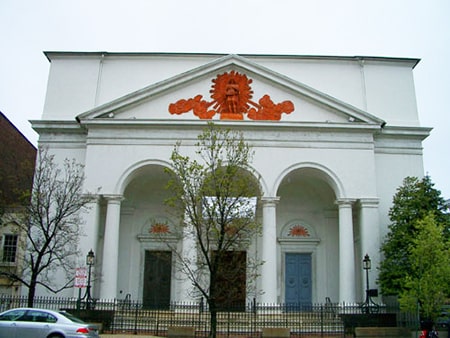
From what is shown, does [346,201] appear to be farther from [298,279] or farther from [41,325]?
[41,325]

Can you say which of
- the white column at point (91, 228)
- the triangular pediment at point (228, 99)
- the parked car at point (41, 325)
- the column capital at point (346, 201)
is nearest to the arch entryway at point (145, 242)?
the white column at point (91, 228)

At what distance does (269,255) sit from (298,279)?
171 inches

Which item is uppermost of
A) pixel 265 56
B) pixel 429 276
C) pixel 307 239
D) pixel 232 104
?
pixel 265 56

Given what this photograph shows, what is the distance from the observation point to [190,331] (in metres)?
19.2

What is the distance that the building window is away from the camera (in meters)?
31.3

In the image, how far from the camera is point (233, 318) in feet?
69.9

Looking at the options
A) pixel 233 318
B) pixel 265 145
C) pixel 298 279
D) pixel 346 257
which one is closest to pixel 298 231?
pixel 298 279

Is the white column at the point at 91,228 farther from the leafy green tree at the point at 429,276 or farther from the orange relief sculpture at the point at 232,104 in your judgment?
the leafy green tree at the point at 429,276

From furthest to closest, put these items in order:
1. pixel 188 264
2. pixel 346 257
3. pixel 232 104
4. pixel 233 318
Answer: pixel 232 104 → pixel 346 257 → pixel 188 264 → pixel 233 318

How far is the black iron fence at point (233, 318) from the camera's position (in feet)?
66.7

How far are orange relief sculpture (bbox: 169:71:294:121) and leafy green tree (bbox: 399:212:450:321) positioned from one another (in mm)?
8642

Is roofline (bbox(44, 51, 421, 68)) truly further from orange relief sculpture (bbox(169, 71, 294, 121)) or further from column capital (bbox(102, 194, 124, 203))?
column capital (bbox(102, 194, 124, 203))

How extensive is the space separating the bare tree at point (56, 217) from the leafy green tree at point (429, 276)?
44.6 feet

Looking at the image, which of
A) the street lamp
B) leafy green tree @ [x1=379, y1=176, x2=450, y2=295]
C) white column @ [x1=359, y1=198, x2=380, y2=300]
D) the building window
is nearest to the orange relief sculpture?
white column @ [x1=359, y1=198, x2=380, y2=300]
